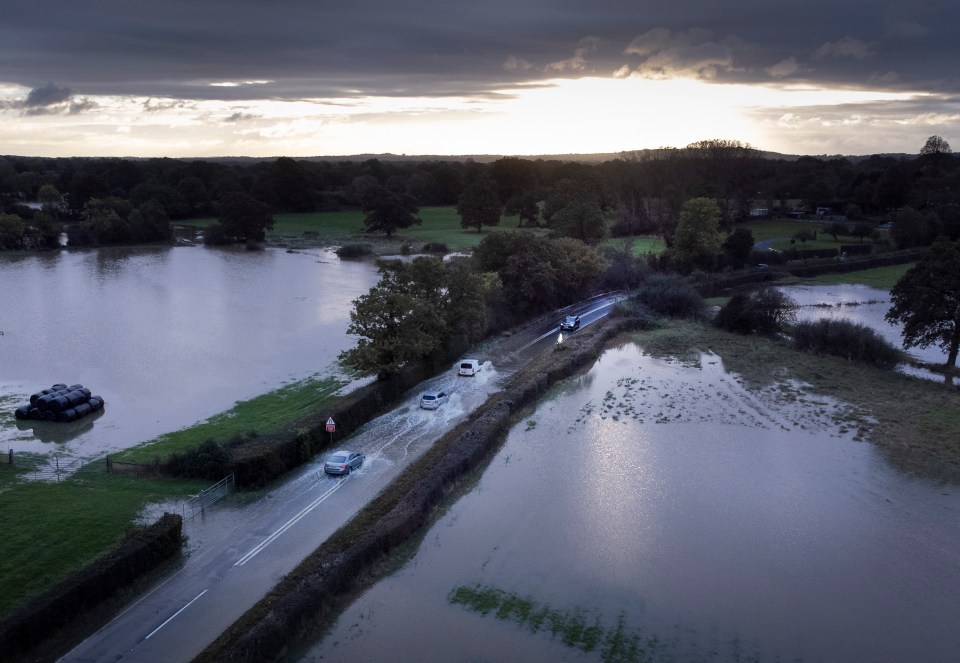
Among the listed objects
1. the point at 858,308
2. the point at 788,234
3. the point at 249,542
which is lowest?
the point at 249,542

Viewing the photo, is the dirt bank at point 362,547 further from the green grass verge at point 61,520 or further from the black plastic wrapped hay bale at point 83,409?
the black plastic wrapped hay bale at point 83,409

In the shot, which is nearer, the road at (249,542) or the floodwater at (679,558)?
the road at (249,542)

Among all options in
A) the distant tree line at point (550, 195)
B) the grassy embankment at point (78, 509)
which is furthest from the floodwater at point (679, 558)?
the distant tree line at point (550, 195)

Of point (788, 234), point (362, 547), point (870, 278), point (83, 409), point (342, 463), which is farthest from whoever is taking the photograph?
point (788, 234)

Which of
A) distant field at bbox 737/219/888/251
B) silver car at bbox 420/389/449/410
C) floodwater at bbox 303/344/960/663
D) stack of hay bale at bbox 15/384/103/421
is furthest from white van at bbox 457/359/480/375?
distant field at bbox 737/219/888/251

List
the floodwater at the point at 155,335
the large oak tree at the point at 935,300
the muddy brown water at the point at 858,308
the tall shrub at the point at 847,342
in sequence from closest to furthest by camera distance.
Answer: the floodwater at the point at 155,335 < the large oak tree at the point at 935,300 < the tall shrub at the point at 847,342 < the muddy brown water at the point at 858,308

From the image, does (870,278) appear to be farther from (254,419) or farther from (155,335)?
(155,335)

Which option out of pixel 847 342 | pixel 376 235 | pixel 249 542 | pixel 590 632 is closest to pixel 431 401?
pixel 249 542

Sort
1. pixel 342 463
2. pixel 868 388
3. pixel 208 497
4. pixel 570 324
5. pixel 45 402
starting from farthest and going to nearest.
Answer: pixel 570 324
pixel 868 388
pixel 45 402
pixel 342 463
pixel 208 497
